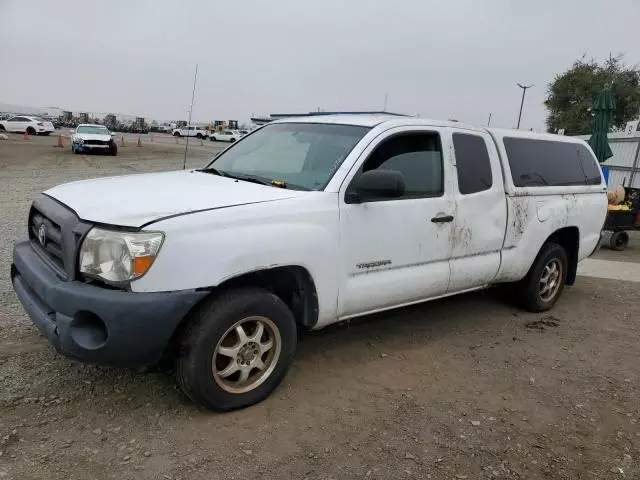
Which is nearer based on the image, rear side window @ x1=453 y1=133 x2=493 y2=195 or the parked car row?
rear side window @ x1=453 y1=133 x2=493 y2=195

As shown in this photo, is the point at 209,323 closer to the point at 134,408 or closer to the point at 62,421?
the point at 134,408

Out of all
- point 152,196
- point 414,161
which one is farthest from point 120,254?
point 414,161

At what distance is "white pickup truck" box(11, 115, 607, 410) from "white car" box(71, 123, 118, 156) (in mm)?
22390

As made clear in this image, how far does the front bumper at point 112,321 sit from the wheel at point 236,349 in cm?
16

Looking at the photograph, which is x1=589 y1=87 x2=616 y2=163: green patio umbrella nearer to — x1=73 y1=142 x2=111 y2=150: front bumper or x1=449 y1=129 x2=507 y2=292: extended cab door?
x1=449 y1=129 x2=507 y2=292: extended cab door

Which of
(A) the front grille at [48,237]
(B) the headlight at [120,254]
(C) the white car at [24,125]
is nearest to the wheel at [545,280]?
(B) the headlight at [120,254]

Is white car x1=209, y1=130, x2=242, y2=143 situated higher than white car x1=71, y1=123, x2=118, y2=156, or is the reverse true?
→ white car x1=209, y1=130, x2=242, y2=143

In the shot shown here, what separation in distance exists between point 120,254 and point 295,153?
1683 mm

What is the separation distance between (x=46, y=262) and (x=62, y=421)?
963 mm

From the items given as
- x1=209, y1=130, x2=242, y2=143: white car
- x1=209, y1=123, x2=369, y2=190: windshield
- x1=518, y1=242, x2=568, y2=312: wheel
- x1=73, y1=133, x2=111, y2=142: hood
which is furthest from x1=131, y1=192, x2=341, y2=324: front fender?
x1=209, y1=130, x2=242, y2=143: white car

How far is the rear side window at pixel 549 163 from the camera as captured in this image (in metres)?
4.94

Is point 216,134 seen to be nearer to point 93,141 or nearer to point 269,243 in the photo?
point 93,141

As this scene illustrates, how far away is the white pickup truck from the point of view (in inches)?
110

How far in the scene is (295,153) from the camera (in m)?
4.03
